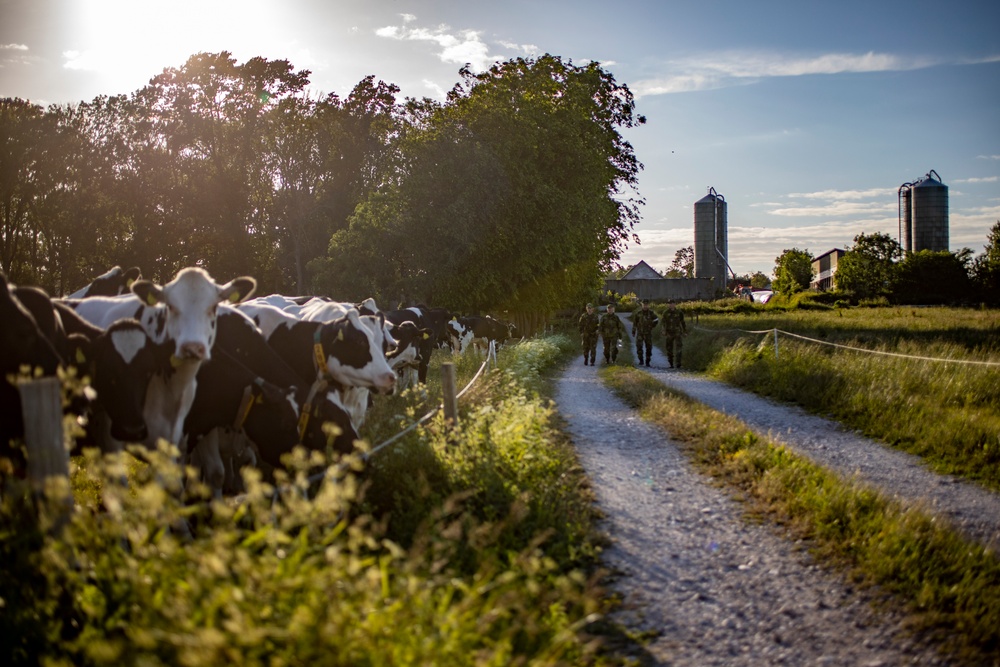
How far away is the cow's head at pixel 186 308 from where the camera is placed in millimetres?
6332

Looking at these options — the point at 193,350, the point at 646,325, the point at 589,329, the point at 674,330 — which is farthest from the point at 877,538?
the point at 589,329

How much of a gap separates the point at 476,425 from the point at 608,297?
74717 millimetres

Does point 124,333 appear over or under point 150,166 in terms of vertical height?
under

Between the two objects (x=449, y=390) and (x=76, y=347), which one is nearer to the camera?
(x=76, y=347)

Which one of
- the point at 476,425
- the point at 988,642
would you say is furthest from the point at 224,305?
the point at 988,642

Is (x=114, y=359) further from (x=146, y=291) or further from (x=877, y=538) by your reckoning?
(x=877, y=538)

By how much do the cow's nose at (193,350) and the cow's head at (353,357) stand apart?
8.00 feet

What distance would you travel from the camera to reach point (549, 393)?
16656 mm

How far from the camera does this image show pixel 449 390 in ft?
27.6

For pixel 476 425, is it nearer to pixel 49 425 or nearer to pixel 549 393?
pixel 49 425

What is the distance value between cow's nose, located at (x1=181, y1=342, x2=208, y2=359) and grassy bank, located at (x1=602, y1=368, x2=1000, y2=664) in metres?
4.91

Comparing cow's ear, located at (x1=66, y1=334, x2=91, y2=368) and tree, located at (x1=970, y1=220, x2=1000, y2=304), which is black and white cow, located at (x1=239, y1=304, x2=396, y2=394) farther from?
tree, located at (x1=970, y1=220, x2=1000, y2=304)

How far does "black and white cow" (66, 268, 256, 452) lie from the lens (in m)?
6.46

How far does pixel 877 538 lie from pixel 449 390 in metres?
4.09
